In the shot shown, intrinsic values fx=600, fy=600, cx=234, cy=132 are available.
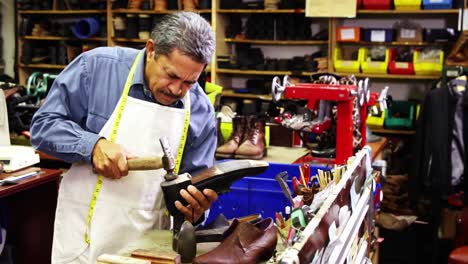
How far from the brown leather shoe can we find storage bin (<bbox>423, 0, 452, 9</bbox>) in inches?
165

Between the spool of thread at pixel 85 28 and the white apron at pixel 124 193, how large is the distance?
498 centimetres

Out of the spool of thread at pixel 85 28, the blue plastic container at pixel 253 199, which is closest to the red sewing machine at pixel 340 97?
the blue plastic container at pixel 253 199

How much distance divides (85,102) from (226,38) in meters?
4.43

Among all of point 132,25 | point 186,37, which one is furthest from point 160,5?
point 186,37

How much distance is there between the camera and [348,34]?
5613 mm

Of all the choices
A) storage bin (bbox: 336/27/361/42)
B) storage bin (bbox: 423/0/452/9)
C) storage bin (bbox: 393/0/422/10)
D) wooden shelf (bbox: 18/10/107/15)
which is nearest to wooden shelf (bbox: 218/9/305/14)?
storage bin (bbox: 336/27/361/42)

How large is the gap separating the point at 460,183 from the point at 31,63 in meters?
5.02

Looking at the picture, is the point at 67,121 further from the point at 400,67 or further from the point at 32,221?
the point at 400,67

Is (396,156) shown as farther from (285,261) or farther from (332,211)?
(285,261)

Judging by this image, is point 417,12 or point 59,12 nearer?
point 417,12

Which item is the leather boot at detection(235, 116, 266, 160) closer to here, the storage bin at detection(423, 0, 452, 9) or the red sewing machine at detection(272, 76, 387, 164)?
the red sewing machine at detection(272, 76, 387, 164)

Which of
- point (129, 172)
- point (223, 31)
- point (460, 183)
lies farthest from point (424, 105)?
point (129, 172)

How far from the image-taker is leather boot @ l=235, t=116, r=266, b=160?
3.52 metres

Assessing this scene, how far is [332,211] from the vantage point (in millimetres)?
1474
